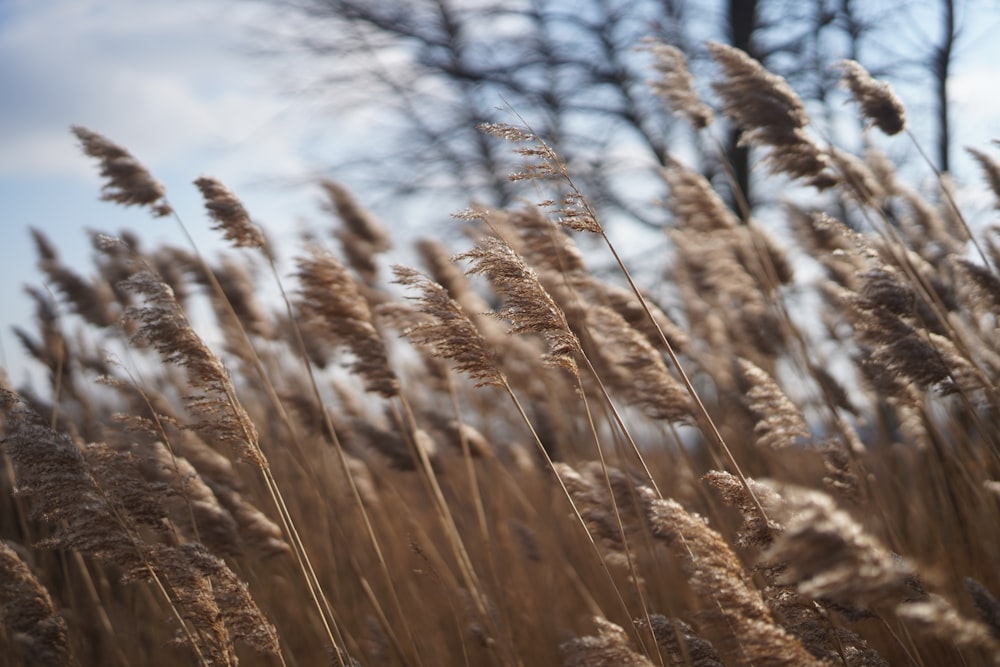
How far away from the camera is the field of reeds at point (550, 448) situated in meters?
1.92

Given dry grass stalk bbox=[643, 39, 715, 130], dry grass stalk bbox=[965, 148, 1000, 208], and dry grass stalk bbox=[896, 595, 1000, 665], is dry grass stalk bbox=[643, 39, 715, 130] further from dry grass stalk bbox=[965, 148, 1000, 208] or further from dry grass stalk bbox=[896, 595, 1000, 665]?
dry grass stalk bbox=[896, 595, 1000, 665]

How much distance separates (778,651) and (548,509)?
125 inches

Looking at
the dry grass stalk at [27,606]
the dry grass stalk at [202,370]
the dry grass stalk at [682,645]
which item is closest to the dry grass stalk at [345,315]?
the dry grass stalk at [202,370]

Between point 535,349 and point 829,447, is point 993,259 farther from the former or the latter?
point 535,349

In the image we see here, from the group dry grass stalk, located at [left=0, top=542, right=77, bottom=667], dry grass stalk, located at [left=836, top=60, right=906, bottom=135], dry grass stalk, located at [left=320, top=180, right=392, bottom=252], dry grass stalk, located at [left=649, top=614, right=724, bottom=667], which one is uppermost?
dry grass stalk, located at [left=836, top=60, right=906, bottom=135]

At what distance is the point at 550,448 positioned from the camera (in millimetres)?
4273

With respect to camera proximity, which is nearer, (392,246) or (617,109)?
(392,246)

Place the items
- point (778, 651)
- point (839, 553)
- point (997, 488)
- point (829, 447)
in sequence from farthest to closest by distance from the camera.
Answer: point (829, 447) → point (997, 488) → point (778, 651) → point (839, 553)

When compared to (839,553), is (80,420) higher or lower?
lower

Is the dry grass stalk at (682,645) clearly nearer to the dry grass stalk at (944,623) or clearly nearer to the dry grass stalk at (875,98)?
the dry grass stalk at (944,623)

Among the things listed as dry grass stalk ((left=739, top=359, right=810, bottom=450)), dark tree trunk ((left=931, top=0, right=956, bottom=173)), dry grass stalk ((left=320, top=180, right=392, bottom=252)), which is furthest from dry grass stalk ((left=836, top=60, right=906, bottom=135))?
dark tree trunk ((left=931, top=0, right=956, bottom=173))

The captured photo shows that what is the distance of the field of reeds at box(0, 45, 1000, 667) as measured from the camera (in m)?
1.92

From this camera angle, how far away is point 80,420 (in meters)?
4.91

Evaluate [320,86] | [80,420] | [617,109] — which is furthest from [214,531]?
[320,86]
